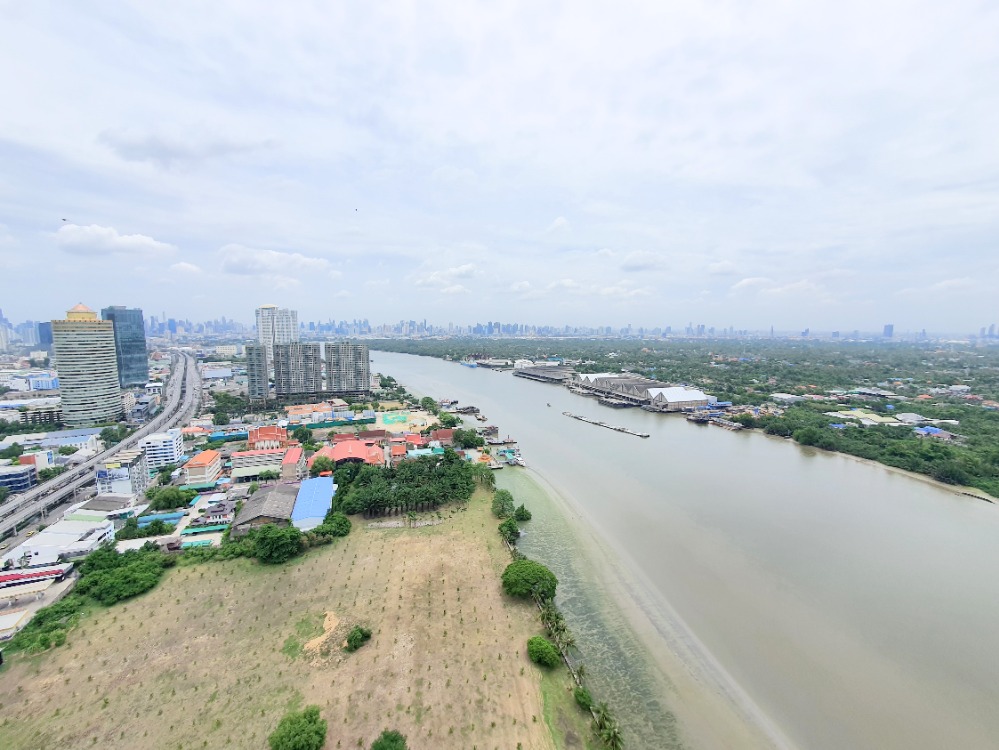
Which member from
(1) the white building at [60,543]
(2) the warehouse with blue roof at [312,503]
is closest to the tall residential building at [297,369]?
(2) the warehouse with blue roof at [312,503]

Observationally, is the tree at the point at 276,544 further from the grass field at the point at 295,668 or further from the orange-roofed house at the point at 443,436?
the orange-roofed house at the point at 443,436

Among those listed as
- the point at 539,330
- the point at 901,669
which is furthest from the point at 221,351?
the point at 539,330

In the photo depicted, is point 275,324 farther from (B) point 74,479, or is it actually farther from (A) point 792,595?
(A) point 792,595

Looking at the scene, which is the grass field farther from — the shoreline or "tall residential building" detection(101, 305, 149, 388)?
"tall residential building" detection(101, 305, 149, 388)

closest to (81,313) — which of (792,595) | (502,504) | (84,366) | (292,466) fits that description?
(84,366)

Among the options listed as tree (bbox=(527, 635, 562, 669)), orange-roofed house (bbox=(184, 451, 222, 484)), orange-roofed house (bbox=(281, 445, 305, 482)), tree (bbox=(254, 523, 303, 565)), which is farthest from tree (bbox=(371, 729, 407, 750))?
orange-roofed house (bbox=(184, 451, 222, 484))

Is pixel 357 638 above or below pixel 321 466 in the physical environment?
below
